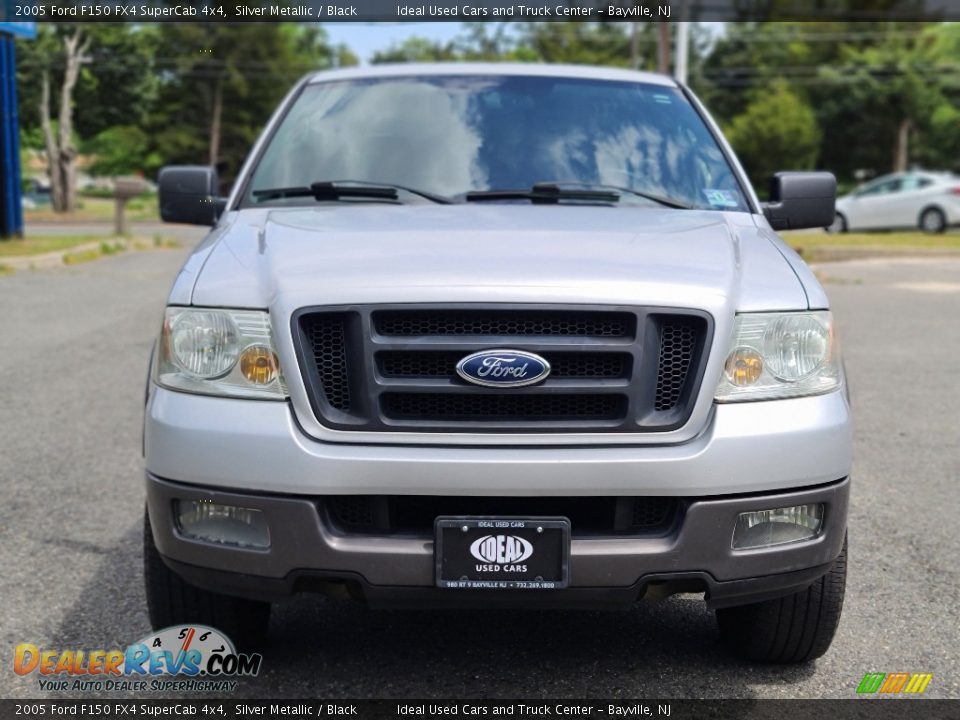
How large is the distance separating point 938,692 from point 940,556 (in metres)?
1.37

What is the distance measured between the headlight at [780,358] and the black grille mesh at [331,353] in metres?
0.93

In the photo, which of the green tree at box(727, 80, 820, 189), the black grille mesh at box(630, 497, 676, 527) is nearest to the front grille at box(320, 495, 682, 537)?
the black grille mesh at box(630, 497, 676, 527)

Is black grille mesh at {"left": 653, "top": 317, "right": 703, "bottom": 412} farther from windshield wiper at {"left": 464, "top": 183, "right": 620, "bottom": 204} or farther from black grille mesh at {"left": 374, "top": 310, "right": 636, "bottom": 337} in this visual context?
windshield wiper at {"left": 464, "top": 183, "right": 620, "bottom": 204}

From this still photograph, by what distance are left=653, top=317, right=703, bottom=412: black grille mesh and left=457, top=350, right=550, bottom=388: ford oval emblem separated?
30 cm

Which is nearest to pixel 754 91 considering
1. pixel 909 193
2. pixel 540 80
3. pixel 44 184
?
pixel 909 193

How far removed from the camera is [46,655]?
12.1 ft

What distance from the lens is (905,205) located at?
29.5m

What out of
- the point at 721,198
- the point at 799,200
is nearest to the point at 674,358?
the point at 721,198

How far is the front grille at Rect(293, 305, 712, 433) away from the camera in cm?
305

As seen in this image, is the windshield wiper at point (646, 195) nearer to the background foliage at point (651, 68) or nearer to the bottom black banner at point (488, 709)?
the bottom black banner at point (488, 709)

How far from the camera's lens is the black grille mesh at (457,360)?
308cm

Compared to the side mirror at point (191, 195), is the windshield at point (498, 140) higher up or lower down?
higher up

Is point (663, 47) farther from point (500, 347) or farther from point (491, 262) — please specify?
point (500, 347)

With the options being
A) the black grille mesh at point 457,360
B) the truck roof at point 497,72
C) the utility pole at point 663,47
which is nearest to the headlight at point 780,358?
the black grille mesh at point 457,360
